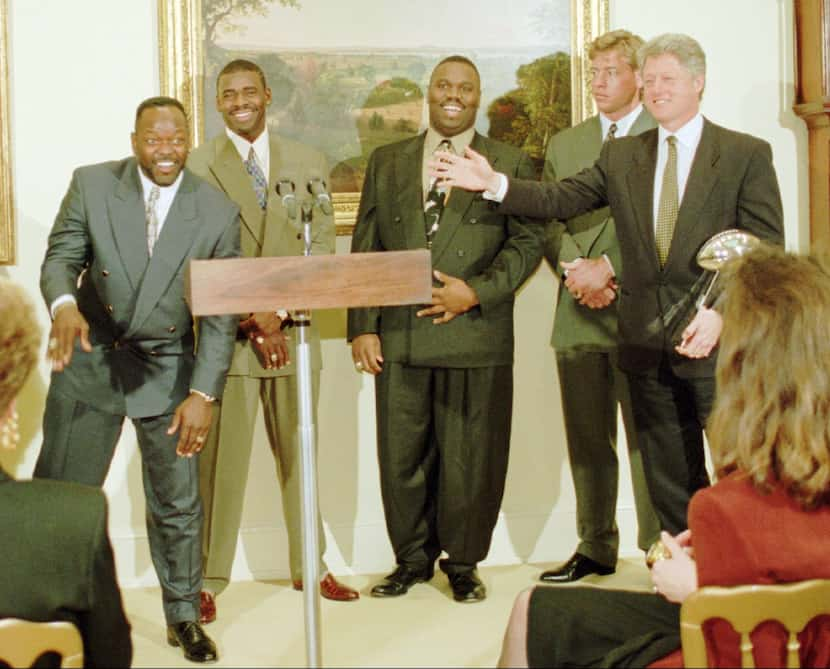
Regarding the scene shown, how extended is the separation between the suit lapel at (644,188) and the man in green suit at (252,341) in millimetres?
1149

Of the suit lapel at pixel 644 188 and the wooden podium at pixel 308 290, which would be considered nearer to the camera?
the wooden podium at pixel 308 290

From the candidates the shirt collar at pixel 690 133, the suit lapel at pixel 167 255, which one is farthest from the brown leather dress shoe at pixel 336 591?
the shirt collar at pixel 690 133

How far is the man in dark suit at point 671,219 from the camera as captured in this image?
3887mm

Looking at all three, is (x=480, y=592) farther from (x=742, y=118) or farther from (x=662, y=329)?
(x=742, y=118)

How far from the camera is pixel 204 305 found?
2.83m

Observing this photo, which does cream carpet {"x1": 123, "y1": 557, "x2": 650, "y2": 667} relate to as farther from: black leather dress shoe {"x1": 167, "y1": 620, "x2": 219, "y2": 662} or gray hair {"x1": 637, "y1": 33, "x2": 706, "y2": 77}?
gray hair {"x1": 637, "y1": 33, "x2": 706, "y2": 77}

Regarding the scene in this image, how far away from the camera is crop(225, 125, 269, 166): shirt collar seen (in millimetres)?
4625

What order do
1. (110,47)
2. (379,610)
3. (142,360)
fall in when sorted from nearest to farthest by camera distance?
1. (142,360)
2. (379,610)
3. (110,47)

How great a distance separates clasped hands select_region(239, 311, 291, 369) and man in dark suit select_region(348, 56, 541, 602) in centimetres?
29

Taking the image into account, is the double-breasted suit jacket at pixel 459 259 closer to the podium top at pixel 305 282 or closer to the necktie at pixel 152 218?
the necktie at pixel 152 218

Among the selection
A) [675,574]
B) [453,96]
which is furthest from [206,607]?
[675,574]

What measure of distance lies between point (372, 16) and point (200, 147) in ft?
3.16

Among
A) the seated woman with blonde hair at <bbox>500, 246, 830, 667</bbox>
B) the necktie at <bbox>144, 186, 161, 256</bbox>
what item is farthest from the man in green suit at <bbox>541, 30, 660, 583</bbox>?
the seated woman with blonde hair at <bbox>500, 246, 830, 667</bbox>

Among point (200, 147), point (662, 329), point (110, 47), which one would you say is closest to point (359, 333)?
point (200, 147)
